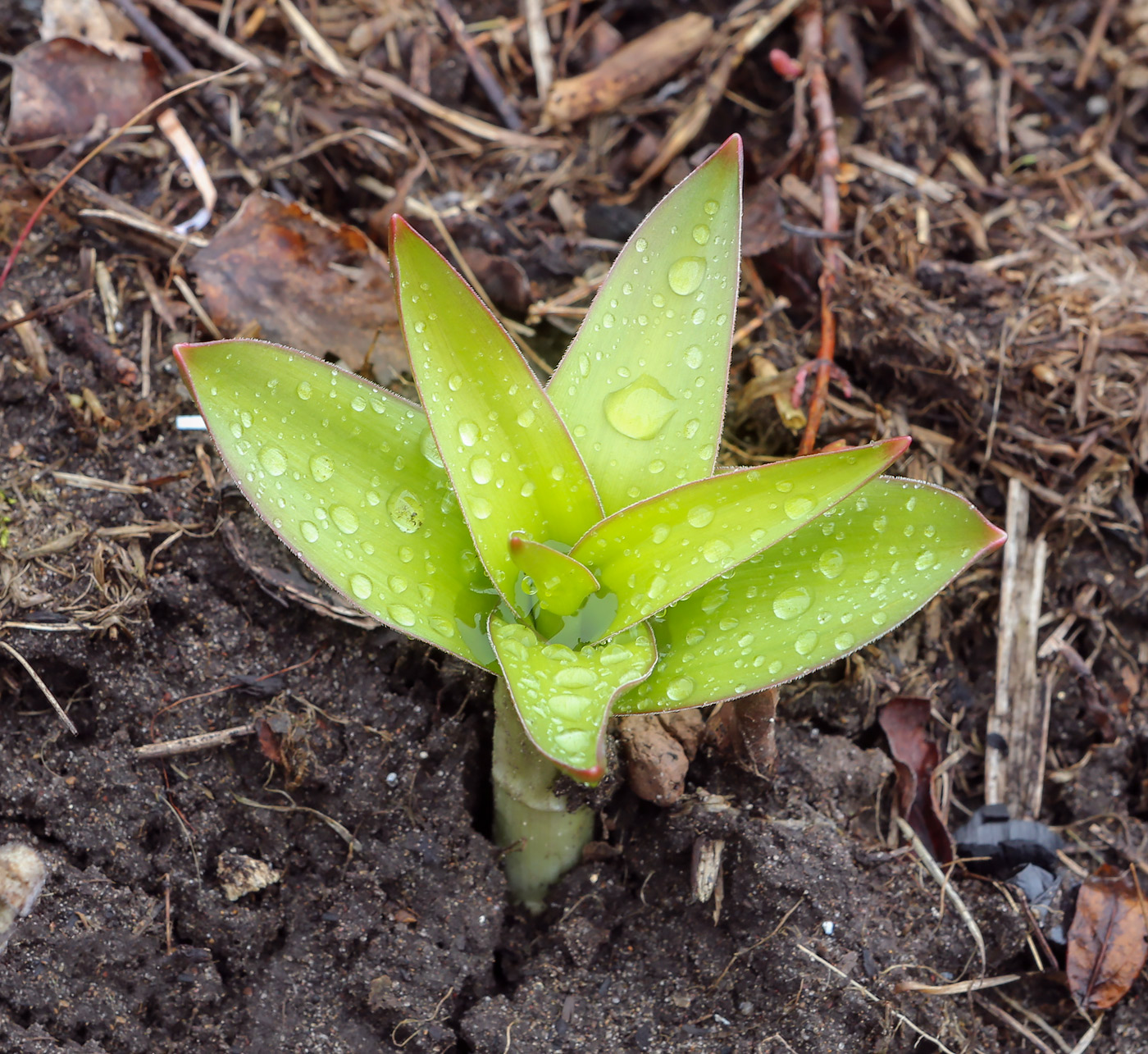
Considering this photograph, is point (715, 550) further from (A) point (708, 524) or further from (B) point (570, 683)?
(B) point (570, 683)

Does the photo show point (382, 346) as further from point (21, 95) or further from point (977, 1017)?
point (977, 1017)

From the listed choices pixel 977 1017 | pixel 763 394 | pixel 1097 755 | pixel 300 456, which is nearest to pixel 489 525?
pixel 300 456

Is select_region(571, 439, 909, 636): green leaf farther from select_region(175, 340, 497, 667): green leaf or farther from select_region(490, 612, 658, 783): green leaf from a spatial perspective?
select_region(175, 340, 497, 667): green leaf

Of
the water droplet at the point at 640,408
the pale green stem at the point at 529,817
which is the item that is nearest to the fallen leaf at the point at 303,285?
the water droplet at the point at 640,408

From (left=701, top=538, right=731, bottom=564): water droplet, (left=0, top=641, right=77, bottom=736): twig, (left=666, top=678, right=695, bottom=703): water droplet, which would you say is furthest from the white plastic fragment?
(left=701, top=538, right=731, bottom=564): water droplet

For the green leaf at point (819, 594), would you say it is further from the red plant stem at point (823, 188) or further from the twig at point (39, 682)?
the twig at point (39, 682)
